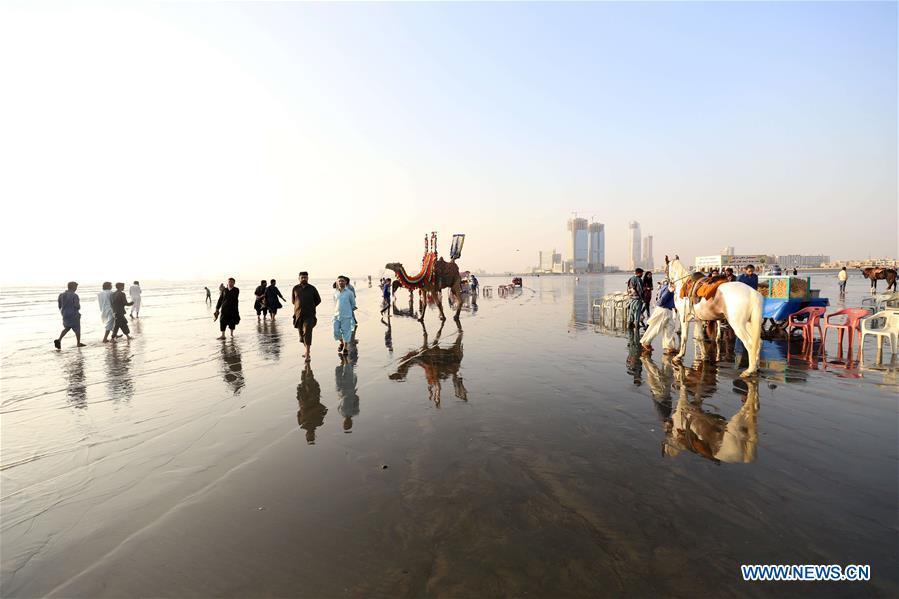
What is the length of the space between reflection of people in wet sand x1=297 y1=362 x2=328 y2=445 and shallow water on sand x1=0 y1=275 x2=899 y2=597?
0.15 ft

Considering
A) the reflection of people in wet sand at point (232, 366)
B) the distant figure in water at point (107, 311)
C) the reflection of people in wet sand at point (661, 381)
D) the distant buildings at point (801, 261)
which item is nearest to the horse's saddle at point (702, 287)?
the reflection of people in wet sand at point (661, 381)

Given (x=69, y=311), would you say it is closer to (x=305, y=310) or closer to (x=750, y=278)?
(x=305, y=310)

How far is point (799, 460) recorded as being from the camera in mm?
4121

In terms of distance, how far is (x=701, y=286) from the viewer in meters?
9.28

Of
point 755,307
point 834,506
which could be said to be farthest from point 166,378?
point 755,307

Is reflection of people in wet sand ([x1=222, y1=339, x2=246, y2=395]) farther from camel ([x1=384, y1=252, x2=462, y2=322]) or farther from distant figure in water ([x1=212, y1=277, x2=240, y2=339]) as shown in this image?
camel ([x1=384, y1=252, x2=462, y2=322])

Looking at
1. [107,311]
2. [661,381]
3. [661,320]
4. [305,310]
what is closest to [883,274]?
[661,320]

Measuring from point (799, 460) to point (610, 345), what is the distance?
23.5ft

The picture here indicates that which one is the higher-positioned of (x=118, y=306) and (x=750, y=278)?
(x=750, y=278)

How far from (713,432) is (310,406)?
5790mm

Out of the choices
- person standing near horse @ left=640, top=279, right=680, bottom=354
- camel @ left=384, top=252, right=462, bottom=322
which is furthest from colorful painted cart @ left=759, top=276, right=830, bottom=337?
camel @ left=384, top=252, right=462, bottom=322

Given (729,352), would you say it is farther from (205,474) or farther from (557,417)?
(205,474)

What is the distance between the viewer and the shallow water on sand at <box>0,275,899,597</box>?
8.79 ft

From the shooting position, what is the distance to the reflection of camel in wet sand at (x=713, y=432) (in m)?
4.33
